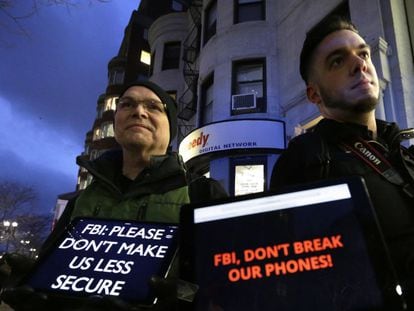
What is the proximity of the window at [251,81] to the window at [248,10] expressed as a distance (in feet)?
5.86

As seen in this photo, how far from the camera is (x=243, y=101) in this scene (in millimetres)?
10094

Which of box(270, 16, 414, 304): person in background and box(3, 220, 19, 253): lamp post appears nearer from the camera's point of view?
box(270, 16, 414, 304): person in background

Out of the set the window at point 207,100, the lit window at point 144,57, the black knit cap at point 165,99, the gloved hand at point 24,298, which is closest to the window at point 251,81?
the window at point 207,100

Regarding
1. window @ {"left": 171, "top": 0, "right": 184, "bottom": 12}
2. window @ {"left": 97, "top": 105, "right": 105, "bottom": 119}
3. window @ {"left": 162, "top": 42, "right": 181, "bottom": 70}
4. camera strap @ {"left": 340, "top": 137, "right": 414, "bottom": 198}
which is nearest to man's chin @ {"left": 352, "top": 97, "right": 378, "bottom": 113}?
camera strap @ {"left": 340, "top": 137, "right": 414, "bottom": 198}

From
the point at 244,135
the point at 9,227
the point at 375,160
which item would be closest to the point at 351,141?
the point at 375,160

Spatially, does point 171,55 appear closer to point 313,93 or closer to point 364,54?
point 313,93

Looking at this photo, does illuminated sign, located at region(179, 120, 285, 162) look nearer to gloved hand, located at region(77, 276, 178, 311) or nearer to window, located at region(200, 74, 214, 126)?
window, located at region(200, 74, 214, 126)

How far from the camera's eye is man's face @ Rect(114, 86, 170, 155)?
6.95ft

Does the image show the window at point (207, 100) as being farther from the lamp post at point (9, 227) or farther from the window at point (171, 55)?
the lamp post at point (9, 227)

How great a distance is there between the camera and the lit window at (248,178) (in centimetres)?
902

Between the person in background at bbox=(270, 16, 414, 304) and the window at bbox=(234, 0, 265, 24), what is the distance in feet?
33.5

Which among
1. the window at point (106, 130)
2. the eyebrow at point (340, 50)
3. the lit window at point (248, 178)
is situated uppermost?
the window at point (106, 130)

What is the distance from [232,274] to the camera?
3.34ft

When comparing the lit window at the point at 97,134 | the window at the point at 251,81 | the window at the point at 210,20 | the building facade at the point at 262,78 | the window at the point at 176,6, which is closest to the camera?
the building facade at the point at 262,78
